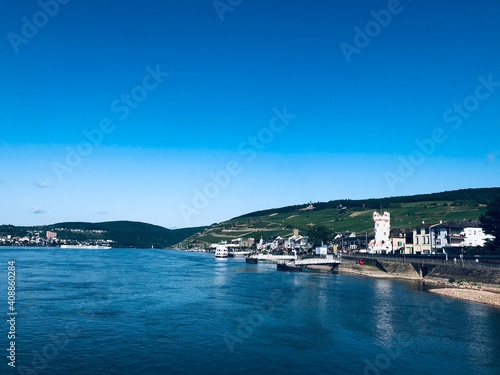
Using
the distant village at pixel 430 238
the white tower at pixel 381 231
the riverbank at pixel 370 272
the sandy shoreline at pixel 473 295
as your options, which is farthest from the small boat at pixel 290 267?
the sandy shoreline at pixel 473 295

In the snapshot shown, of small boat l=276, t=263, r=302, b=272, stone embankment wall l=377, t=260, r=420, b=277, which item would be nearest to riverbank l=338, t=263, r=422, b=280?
stone embankment wall l=377, t=260, r=420, b=277

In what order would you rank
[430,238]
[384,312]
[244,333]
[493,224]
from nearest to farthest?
[244,333], [384,312], [493,224], [430,238]

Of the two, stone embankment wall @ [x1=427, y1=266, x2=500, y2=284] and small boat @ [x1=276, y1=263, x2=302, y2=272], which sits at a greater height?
stone embankment wall @ [x1=427, y1=266, x2=500, y2=284]

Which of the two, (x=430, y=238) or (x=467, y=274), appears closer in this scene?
(x=467, y=274)

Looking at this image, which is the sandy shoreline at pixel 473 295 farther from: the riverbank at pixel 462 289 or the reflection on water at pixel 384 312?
the reflection on water at pixel 384 312

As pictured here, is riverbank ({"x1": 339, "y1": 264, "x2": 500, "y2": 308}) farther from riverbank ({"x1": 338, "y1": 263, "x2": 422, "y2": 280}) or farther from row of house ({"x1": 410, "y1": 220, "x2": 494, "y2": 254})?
row of house ({"x1": 410, "y1": 220, "x2": 494, "y2": 254})

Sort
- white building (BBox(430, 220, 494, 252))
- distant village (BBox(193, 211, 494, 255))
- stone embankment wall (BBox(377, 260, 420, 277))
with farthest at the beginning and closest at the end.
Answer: distant village (BBox(193, 211, 494, 255)) → white building (BBox(430, 220, 494, 252)) → stone embankment wall (BBox(377, 260, 420, 277))

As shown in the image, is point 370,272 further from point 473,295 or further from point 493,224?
point 473,295

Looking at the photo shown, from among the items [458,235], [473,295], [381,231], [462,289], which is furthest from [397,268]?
[381,231]

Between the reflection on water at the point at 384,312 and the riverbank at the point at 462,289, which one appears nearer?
the reflection on water at the point at 384,312
